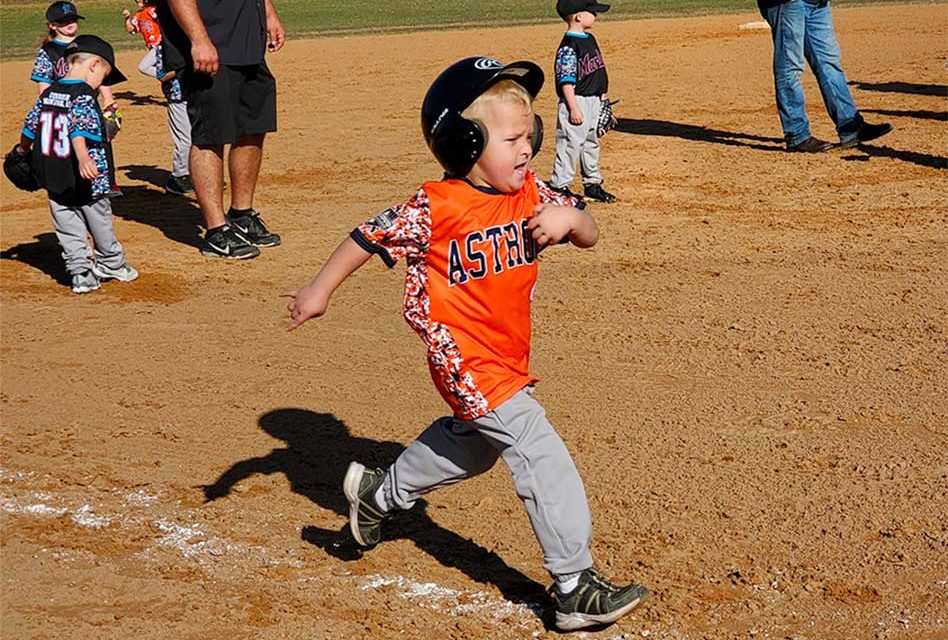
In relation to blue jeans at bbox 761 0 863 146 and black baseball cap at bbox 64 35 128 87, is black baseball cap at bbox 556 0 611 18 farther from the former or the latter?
black baseball cap at bbox 64 35 128 87

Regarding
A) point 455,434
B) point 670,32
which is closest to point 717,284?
point 455,434

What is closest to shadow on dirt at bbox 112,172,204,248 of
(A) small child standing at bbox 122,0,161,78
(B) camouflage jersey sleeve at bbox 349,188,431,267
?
(A) small child standing at bbox 122,0,161,78

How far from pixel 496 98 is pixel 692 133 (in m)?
8.18

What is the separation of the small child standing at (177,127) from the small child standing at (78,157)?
0.80 meters

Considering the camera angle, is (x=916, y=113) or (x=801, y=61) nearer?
(x=801, y=61)

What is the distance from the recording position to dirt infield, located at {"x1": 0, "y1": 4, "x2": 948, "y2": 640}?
4055mm

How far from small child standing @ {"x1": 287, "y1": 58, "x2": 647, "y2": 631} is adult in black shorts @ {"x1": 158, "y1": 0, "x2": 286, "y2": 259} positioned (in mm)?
4470

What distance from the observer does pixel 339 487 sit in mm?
4934

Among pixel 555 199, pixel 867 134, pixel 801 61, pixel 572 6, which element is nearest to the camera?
pixel 555 199

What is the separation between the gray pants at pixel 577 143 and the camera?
29.5ft

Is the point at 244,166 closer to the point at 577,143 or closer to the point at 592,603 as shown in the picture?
the point at 577,143

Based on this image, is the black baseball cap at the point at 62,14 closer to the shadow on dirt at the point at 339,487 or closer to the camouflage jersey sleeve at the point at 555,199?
the shadow on dirt at the point at 339,487

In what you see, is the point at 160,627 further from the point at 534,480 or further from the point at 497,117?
the point at 497,117

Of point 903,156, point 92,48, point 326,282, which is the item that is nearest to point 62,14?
point 92,48
